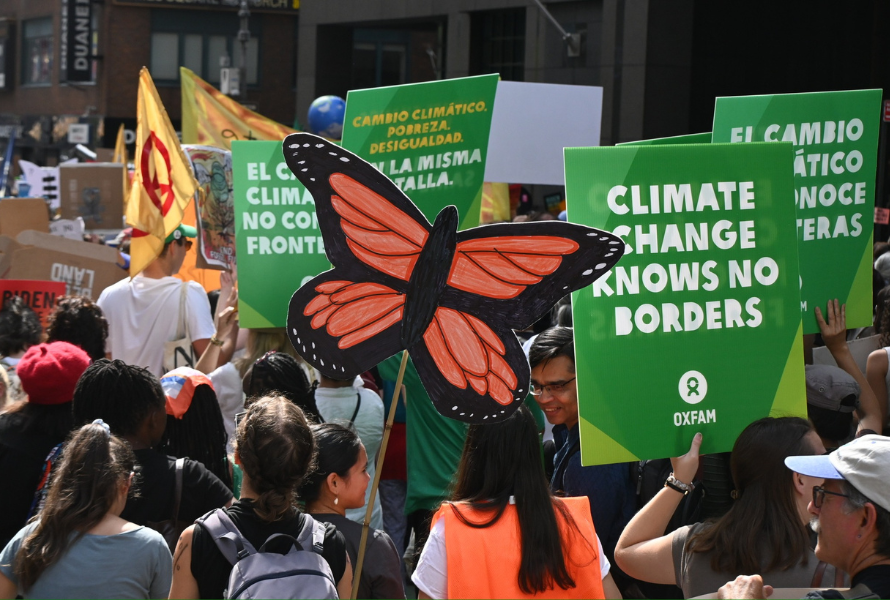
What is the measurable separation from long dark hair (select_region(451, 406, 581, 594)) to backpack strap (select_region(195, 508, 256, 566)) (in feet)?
1.82

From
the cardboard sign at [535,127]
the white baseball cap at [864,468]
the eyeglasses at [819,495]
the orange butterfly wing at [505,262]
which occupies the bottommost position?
the eyeglasses at [819,495]

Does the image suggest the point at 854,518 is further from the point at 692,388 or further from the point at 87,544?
the point at 87,544

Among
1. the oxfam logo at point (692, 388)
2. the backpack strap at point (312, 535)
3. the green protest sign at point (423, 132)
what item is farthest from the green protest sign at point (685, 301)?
the green protest sign at point (423, 132)

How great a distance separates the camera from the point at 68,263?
23.7 ft

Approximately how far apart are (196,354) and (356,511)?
1.72 m

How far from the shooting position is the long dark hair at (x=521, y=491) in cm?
268

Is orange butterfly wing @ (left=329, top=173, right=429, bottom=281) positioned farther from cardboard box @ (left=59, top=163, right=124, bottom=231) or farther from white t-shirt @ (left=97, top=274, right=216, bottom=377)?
cardboard box @ (left=59, top=163, right=124, bottom=231)

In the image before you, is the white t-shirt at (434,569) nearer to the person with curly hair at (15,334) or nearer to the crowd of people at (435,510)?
the crowd of people at (435,510)

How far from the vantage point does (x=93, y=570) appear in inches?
110

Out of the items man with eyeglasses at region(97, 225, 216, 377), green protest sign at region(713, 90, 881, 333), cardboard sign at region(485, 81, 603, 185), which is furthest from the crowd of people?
cardboard sign at region(485, 81, 603, 185)

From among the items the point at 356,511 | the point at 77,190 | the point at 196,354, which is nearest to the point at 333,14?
the point at 77,190

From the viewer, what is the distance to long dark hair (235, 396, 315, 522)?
9.09ft

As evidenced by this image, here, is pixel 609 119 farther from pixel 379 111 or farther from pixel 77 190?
pixel 379 111

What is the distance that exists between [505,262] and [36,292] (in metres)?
4.33
